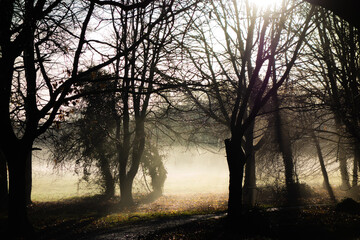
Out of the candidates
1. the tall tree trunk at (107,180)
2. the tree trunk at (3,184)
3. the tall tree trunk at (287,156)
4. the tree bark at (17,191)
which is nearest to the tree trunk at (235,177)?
the tree bark at (17,191)

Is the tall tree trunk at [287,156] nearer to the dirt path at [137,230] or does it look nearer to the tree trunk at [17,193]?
the dirt path at [137,230]

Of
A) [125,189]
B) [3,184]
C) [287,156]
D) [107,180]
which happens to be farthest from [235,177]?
[107,180]

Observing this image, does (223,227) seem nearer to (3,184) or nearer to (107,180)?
(3,184)

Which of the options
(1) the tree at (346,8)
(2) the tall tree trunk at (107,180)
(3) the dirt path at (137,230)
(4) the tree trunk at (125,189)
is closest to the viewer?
(1) the tree at (346,8)

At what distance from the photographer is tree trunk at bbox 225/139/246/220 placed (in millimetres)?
7969

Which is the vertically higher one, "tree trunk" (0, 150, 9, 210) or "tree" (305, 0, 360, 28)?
"tree" (305, 0, 360, 28)

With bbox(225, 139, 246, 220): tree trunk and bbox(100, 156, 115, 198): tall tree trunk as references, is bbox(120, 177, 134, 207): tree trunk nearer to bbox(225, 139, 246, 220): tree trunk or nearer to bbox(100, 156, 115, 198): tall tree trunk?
bbox(100, 156, 115, 198): tall tree trunk

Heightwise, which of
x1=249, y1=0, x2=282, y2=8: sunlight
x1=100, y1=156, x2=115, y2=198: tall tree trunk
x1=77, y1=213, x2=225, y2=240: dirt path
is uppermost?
x1=249, y1=0, x2=282, y2=8: sunlight

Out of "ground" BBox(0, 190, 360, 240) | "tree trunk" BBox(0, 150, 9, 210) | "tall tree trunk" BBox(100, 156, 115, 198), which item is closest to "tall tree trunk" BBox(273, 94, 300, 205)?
"ground" BBox(0, 190, 360, 240)

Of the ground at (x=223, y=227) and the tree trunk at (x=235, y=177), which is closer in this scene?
the ground at (x=223, y=227)

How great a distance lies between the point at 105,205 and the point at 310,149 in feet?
61.9

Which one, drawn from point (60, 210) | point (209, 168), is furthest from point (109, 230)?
point (209, 168)

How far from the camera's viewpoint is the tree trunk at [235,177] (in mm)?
7969

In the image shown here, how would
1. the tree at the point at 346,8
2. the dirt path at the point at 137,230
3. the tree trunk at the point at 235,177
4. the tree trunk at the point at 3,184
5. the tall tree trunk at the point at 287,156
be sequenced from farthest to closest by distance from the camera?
1. the tall tree trunk at the point at 287,156
2. the tree trunk at the point at 3,184
3. the tree trunk at the point at 235,177
4. the dirt path at the point at 137,230
5. the tree at the point at 346,8
